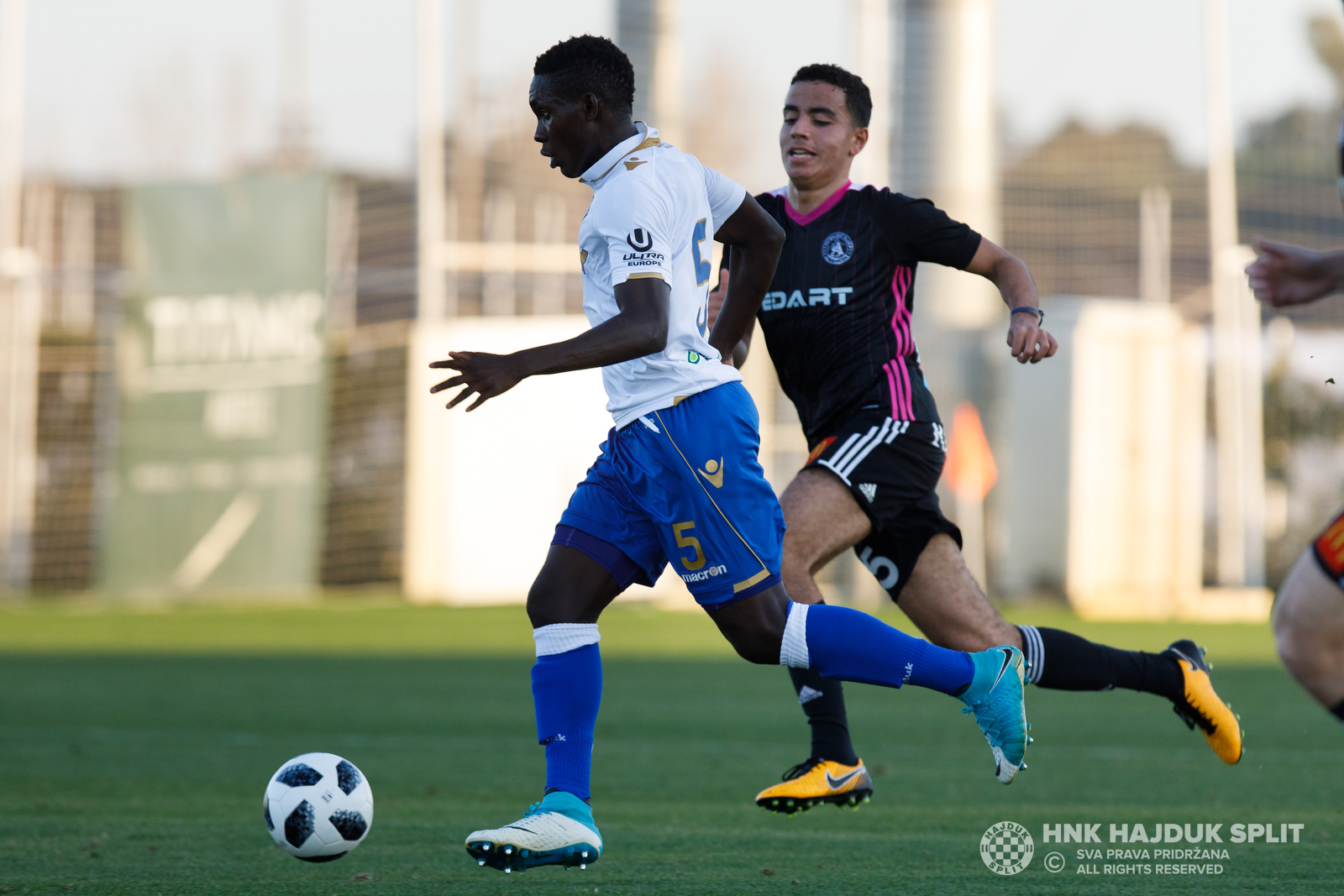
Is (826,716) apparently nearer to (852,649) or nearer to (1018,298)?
(852,649)

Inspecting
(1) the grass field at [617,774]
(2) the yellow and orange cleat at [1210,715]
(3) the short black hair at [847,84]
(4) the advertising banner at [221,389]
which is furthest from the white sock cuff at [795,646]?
(4) the advertising banner at [221,389]

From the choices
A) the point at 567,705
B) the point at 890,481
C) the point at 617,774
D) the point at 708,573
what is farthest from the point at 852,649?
the point at 617,774

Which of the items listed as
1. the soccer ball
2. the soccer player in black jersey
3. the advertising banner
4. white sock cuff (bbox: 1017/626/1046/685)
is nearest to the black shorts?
the soccer player in black jersey

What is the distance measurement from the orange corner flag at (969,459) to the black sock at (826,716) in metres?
15.3

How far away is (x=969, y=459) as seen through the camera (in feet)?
68.1

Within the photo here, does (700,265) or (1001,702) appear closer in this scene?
(700,265)

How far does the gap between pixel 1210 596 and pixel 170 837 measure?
19244mm

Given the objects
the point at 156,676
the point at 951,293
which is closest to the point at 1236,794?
the point at 156,676

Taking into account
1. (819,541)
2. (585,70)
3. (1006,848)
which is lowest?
(1006,848)

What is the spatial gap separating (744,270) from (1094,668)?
175cm

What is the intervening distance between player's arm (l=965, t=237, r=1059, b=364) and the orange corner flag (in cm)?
1526

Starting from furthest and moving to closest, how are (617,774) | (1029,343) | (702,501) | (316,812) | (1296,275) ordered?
(617,774) < (1029,343) < (316,812) < (702,501) < (1296,275)

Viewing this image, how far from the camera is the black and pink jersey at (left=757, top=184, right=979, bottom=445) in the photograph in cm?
543

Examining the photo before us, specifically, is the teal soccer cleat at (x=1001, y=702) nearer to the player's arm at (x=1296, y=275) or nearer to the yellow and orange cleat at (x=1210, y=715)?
the yellow and orange cleat at (x=1210, y=715)
